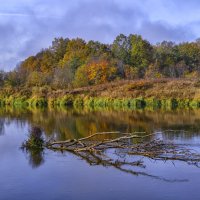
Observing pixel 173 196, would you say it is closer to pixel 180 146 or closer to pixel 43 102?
pixel 180 146

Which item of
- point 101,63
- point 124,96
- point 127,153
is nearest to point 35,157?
point 127,153

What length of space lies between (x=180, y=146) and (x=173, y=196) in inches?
254

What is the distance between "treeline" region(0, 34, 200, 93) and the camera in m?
59.2

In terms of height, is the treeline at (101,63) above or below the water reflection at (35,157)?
above

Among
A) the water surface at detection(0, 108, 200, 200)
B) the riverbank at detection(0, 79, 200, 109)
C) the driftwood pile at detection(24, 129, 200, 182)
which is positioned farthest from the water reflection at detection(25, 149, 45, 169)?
the riverbank at detection(0, 79, 200, 109)

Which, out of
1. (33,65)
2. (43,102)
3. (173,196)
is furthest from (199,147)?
(33,65)

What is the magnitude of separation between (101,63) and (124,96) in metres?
14.3

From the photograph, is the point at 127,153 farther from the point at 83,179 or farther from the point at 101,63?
the point at 101,63

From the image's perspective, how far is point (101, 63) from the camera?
6031 cm

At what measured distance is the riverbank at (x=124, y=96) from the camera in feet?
144

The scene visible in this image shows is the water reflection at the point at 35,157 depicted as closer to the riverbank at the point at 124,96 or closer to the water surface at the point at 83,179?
the water surface at the point at 83,179

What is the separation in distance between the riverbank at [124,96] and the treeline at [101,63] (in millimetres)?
4738

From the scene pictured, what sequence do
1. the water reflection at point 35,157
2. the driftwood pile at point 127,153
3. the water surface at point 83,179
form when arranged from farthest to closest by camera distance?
the water reflection at point 35,157 < the driftwood pile at point 127,153 < the water surface at point 83,179

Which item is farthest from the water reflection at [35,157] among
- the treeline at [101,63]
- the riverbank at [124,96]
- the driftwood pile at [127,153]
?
the treeline at [101,63]
